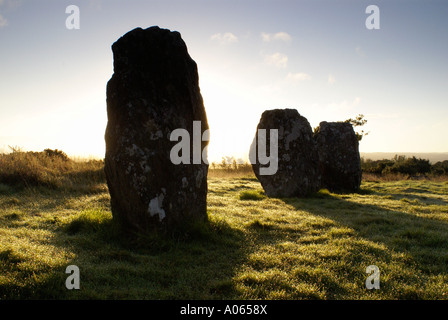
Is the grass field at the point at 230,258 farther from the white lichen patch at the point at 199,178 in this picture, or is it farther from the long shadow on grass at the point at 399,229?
the white lichen patch at the point at 199,178

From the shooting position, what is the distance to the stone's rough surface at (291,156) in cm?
1066

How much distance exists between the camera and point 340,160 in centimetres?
1316

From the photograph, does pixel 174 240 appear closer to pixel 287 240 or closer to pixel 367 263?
pixel 287 240

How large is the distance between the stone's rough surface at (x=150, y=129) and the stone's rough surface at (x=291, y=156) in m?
5.62

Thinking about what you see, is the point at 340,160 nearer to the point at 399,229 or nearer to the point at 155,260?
the point at 399,229

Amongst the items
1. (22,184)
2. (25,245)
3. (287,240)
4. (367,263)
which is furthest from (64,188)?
(367,263)

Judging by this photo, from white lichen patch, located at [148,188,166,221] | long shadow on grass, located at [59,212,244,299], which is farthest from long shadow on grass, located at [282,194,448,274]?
white lichen patch, located at [148,188,166,221]

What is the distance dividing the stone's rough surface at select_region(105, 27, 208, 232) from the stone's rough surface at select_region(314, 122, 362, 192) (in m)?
9.22

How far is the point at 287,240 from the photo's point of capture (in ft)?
18.1

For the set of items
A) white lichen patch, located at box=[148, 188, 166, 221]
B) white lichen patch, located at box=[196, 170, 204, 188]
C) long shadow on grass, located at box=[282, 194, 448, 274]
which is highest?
white lichen patch, located at box=[196, 170, 204, 188]

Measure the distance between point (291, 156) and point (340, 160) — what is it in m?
3.78

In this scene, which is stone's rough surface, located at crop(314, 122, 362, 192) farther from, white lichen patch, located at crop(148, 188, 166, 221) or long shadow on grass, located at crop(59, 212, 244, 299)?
white lichen patch, located at crop(148, 188, 166, 221)

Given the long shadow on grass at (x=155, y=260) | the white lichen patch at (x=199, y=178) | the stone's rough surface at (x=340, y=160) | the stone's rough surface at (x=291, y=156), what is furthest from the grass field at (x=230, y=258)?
the stone's rough surface at (x=340, y=160)

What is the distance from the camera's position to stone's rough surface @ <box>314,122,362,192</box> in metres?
13.2
